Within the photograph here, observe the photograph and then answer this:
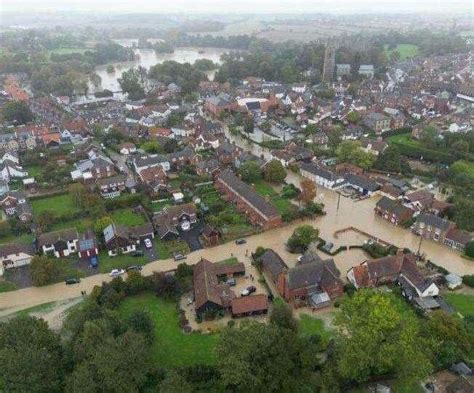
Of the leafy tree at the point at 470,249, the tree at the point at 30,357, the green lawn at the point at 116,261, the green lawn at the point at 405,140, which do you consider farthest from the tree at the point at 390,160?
the tree at the point at 30,357

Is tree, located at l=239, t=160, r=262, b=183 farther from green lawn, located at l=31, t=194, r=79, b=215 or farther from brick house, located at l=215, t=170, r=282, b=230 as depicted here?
green lawn, located at l=31, t=194, r=79, b=215

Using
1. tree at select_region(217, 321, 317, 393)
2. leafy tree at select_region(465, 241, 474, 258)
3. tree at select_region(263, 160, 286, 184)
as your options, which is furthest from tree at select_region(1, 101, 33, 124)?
leafy tree at select_region(465, 241, 474, 258)

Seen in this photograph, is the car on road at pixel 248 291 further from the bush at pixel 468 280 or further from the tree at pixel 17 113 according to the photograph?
the tree at pixel 17 113

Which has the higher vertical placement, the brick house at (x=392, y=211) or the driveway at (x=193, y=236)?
the brick house at (x=392, y=211)

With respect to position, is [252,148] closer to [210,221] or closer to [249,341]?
[210,221]

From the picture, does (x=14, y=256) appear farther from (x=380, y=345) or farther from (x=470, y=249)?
(x=470, y=249)

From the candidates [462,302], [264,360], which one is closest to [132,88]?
[462,302]
